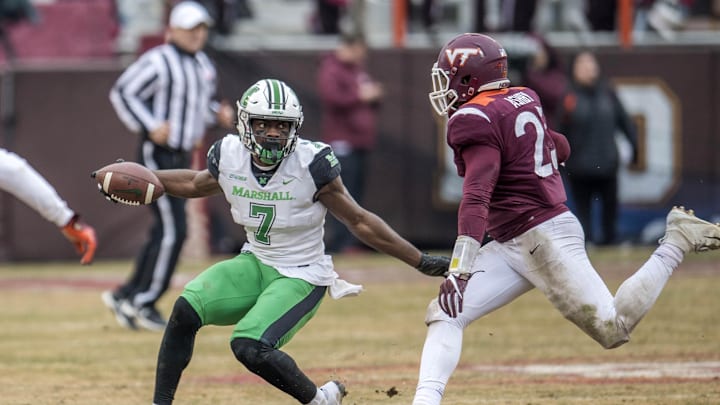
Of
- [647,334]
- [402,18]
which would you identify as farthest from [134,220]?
[647,334]

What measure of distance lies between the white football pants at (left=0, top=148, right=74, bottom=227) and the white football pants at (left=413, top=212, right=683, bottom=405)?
8.62ft

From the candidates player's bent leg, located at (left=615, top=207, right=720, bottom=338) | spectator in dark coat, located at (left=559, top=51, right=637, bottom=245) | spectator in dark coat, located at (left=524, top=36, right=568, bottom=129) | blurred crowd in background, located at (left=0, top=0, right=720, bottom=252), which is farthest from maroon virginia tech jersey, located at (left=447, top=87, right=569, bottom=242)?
blurred crowd in background, located at (left=0, top=0, right=720, bottom=252)

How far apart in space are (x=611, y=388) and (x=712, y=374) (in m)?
0.74

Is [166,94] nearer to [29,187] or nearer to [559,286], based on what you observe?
[29,187]

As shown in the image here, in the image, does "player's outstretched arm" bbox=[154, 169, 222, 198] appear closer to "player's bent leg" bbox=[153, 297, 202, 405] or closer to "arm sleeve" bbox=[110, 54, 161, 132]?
"player's bent leg" bbox=[153, 297, 202, 405]

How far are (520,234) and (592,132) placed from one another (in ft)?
25.1

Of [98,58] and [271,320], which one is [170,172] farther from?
[98,58]

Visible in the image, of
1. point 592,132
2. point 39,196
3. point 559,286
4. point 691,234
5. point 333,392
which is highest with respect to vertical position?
point 691,234

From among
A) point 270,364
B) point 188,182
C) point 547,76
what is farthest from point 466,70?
point 547,76

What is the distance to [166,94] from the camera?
9.98m

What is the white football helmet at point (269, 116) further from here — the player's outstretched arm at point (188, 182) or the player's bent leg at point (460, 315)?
the player's bent leg at point (460, 315)

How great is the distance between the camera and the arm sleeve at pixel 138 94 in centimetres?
→ 982

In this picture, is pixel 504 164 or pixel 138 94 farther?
pixel 138 94

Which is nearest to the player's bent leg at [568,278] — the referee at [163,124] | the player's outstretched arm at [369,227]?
the player's outstretched arm at [369,227]
